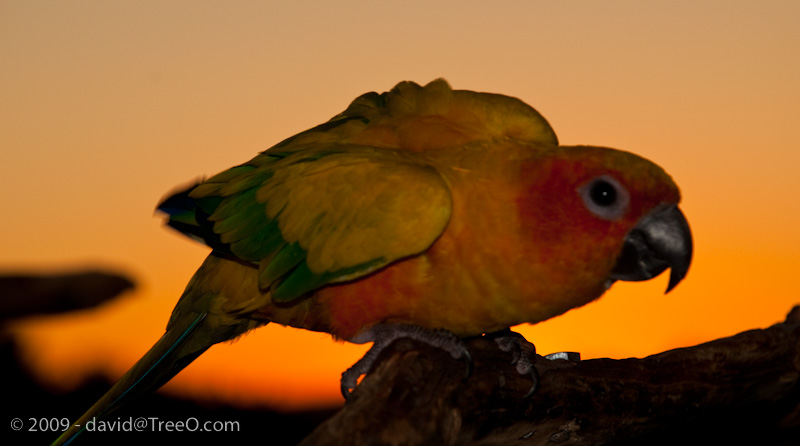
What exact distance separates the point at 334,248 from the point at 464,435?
0.89 m

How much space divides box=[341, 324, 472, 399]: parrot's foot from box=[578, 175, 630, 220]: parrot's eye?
735mm

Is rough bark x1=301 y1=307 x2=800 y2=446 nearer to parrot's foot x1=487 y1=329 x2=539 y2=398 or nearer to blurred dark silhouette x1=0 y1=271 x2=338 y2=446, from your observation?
parrot's foot x1=487 y1=329 x2=539 y2=398

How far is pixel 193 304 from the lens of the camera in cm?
327

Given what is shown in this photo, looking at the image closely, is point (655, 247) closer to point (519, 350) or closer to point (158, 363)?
point (519, 350)

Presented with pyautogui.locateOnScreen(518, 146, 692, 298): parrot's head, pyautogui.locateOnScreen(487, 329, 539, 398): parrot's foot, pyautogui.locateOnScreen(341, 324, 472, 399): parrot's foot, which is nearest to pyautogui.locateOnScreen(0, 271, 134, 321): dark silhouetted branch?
pyautogui.locateOnScreen(341, 324, 472, 399): parrot's foot

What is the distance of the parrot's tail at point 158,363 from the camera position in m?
3.25

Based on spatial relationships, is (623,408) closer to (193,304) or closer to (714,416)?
(714,416)

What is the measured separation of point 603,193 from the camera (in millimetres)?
2486

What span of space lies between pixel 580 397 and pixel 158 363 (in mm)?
2037

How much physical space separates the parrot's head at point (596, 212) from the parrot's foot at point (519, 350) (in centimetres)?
50

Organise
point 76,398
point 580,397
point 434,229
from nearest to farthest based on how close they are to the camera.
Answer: point 434,229 < point 580,397 < point 76,398

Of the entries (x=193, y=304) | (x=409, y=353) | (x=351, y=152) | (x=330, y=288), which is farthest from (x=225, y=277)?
(x=409, y=353)

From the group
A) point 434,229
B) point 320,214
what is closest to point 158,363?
point 320,214

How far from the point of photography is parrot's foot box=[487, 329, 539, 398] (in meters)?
2.82
